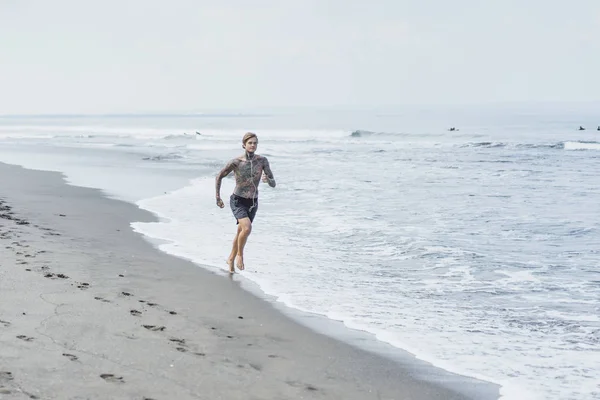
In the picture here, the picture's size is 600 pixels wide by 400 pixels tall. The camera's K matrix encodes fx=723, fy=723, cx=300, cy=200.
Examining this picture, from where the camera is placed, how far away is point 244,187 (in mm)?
8992

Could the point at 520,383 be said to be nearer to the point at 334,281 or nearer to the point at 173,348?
the point at 173,348

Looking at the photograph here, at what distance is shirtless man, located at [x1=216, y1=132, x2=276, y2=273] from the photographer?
884 centimetres

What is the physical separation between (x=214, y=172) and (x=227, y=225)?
1317cm

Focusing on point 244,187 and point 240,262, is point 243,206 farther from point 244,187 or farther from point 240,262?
point 240,262

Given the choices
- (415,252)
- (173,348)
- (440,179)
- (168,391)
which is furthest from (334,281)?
(440,179)

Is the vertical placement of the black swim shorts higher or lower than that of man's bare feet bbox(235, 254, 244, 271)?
higher

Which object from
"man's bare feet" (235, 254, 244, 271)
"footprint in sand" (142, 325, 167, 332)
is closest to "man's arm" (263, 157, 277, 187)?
"man's bare feet" (235, 254, 244, 271)

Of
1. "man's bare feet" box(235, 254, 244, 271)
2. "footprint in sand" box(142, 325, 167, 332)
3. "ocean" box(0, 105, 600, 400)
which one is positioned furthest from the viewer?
"man's bare feet" box(235, 254, 244, 271)

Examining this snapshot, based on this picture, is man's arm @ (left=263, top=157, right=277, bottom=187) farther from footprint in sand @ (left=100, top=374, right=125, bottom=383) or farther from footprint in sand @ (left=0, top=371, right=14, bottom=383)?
footprint in sand @ (left=0, top=371, right=14, bottom=383)

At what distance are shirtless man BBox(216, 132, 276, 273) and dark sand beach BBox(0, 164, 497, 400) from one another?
1.67 feet

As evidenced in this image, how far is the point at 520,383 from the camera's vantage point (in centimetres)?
506

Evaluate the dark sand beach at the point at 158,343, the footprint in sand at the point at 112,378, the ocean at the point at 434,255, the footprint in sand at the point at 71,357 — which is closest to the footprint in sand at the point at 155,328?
the dark sand beach at the point at 158,343

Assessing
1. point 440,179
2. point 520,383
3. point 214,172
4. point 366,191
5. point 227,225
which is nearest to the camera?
point 520,383

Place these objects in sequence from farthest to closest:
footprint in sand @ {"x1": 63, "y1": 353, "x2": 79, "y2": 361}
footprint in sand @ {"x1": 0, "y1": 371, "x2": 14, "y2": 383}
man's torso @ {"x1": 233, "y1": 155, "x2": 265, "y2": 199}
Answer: man's torso @ {"x1": 233, "y1": 155, "x2": 265, "y2": 199}, footprint in sand @ {"x1": 63, "y1": 353, "x2": 79, "y2": 361}, footprint in sand @ {"x1": 0, "y1": 371, "x2": 14, "y2": 383}
